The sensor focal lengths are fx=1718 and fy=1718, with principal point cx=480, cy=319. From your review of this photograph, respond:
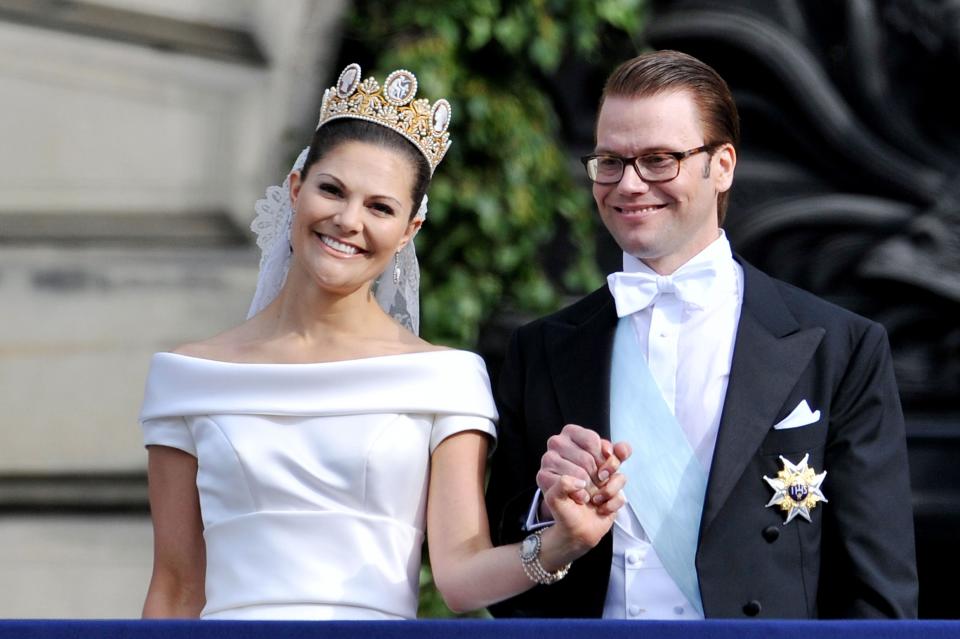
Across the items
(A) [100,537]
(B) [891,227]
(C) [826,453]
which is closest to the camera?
(C) [826,453]

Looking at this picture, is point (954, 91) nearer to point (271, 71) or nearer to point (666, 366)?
point (271, 71)

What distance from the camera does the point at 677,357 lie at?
2639mm

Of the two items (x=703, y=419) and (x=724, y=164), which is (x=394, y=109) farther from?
(x=703, y=419)

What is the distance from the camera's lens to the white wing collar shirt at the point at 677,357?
254 centimetres

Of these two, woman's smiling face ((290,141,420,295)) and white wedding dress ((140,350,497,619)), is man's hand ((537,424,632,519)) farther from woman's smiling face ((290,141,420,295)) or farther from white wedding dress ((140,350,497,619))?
woman's smiling face ((290,141,420,295))

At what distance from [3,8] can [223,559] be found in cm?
235

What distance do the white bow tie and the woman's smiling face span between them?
0.37 meters

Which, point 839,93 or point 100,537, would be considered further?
point 839,93

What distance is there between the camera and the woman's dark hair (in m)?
2.74

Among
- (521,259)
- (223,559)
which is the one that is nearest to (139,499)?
(521,259)

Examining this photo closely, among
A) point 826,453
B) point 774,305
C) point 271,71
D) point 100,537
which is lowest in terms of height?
point 100,537

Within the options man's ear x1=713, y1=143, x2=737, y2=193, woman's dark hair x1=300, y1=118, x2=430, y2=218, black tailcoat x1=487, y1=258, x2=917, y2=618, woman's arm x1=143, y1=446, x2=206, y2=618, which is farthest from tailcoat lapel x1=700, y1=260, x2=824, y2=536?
woman's arm x1=143, y1=446, x2=206, y2=618

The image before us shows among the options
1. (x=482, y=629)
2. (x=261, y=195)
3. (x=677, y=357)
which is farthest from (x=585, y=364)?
(x=261, y=195)

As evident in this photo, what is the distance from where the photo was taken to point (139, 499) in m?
4.41
